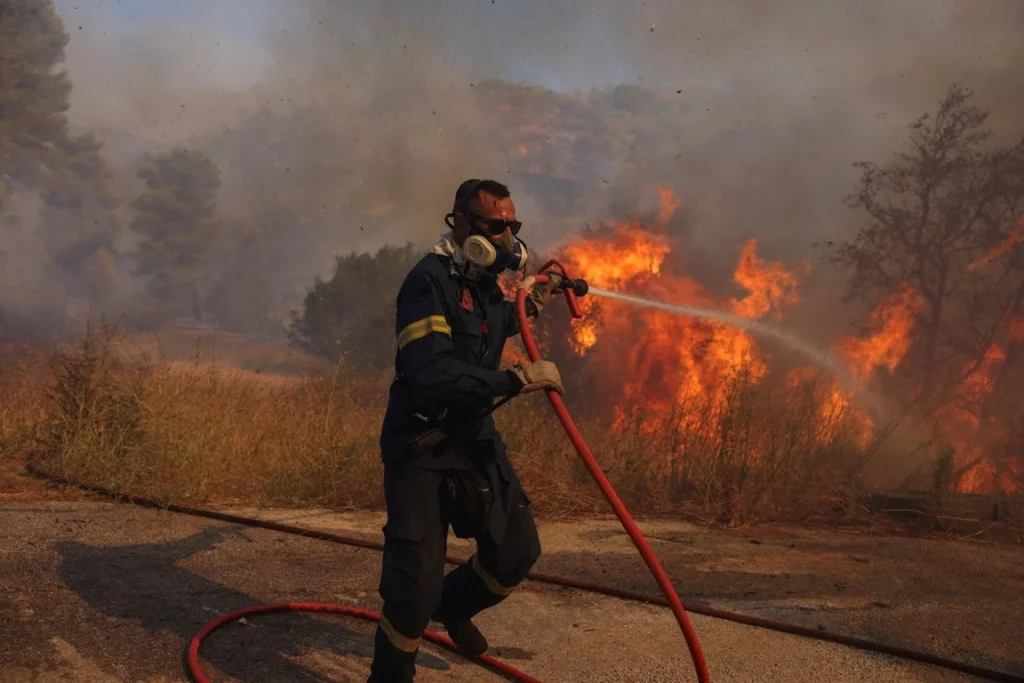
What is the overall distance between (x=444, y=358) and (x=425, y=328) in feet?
0.45

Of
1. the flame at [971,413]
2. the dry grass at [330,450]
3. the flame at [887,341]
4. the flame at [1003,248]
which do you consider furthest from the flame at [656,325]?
the dry grass at [330,450]

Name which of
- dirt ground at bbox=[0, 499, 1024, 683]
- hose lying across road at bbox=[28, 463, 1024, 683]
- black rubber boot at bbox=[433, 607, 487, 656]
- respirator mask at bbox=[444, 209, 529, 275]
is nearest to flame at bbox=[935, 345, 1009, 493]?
dirt ground at bbox=[0, 499, 1024, 683]

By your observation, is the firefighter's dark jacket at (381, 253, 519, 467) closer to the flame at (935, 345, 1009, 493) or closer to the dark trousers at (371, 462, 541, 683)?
the dark trousers at (371, 462, 541, 683)

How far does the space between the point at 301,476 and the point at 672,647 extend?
13.0 feet

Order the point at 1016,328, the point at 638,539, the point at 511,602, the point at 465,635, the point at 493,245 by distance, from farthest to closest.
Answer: the point at 1016,328
the point at 511,602
the point at 465,635
the point at 493,245
the point at 638,539

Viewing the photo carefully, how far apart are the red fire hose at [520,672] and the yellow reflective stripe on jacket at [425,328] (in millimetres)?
327

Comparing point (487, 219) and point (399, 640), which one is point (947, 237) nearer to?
point (487, 219)

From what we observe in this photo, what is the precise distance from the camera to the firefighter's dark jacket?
3.18 metres

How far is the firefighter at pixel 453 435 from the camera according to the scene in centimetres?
322

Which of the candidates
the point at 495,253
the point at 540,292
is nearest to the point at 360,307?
the point at 540,292

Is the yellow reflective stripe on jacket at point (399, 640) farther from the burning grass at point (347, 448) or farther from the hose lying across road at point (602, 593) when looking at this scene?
the burning grass at point (347, 448)

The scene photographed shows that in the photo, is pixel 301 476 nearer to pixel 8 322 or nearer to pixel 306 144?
pixel 8 322

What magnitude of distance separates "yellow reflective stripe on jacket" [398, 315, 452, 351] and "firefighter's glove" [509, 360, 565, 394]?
0.31 meters

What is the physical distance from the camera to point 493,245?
3439 millimetres
